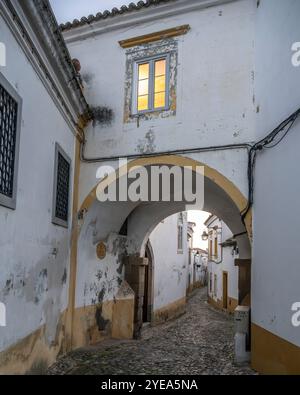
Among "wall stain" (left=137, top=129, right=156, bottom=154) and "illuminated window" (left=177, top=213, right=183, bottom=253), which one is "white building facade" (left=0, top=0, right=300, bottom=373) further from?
"illuminated window" (left=177, top=213, right=183, bottom=253)

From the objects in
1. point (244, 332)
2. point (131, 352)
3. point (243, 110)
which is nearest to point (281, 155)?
point (243, 110)

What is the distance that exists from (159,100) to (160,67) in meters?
0.62

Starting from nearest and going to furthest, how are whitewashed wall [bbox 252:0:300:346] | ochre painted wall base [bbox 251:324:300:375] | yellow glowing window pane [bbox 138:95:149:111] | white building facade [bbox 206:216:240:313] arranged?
ochre painted wall base [bbox 251:324:300:375] → whitewashed wall [bbox 252:0:300:346] → yellow glowing window pane [bbox 138:95:149:111] → white building facade [bbox 206:216:240:313]

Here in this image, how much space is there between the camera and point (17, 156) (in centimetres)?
461

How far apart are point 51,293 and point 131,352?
2499 millimetres

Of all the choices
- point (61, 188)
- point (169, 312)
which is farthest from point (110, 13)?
point (169, 312)

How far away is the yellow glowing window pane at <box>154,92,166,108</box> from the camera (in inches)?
277

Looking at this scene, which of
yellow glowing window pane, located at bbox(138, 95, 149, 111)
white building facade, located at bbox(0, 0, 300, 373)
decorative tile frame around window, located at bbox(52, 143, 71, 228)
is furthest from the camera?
yellow glowing window pane, located at bbox(138, 95, 149, 111)

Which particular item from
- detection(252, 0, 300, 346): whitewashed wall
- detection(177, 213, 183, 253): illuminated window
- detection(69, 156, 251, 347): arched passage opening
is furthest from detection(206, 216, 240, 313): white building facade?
detection(252, 0, 300, 346): whitewashed wall

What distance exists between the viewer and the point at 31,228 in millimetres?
5098

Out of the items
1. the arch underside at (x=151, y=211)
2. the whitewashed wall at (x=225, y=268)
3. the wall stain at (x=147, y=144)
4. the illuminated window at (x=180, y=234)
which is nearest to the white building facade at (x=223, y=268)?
the whitewashed wall at (x=225, y=268)

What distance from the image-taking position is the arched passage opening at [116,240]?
22.8ft

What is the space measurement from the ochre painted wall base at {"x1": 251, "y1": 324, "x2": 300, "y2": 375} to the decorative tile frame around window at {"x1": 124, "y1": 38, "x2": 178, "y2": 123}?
153 inches
